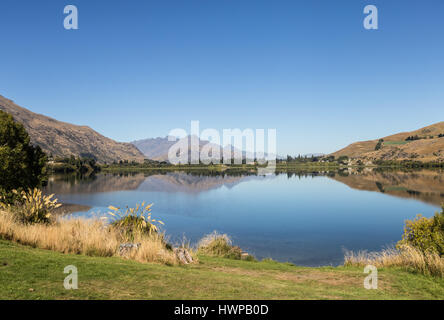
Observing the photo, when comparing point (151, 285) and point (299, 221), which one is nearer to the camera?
point (151, 285)

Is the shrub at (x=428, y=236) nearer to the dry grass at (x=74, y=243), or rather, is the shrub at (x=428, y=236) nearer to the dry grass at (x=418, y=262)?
the dry grass at (x=418, y=262)

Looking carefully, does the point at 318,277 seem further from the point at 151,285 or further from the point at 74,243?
the point at 74,243

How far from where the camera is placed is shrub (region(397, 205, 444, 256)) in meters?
11.2

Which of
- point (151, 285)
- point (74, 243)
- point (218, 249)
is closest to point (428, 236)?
point (218, 249)

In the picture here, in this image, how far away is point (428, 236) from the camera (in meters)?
11.7

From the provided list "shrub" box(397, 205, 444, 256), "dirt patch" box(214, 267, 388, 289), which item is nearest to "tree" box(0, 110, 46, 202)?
"dirt patch" box(214, 267, 388, 289)

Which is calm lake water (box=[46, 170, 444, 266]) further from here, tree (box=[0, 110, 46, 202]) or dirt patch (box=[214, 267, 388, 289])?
dirt patch (box=[214, 267, 388, 289])

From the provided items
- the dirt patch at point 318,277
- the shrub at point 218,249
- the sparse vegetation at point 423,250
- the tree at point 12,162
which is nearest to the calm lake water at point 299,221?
the shrub at point 218,249

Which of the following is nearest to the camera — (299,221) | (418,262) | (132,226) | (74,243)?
(418,262)

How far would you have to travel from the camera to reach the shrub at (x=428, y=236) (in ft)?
36.8

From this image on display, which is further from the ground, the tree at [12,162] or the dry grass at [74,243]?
the tree at [12,162]

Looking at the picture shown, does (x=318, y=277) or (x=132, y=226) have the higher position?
(x=132, y=226)

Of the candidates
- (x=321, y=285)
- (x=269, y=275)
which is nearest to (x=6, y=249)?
(x=269, y=275)

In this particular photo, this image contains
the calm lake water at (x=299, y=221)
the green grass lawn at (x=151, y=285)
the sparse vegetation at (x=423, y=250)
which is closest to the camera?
the green grass lawn at (x=151, y=285)
